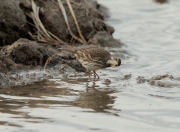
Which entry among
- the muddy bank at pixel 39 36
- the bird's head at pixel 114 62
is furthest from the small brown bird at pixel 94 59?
the muddy bank at pixel 39 36

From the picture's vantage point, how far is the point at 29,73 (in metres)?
9.15

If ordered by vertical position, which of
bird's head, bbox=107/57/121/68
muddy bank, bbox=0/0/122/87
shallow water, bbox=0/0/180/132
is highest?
muddy bank, bbox=0/0/122/87

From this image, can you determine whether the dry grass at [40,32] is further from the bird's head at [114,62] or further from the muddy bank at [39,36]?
the bird's head at [114,62]

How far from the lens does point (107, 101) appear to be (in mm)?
7594

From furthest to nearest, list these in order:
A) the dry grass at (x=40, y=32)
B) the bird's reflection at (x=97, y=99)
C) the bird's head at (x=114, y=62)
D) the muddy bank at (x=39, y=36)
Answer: the dry grass at (x=40, y=32) → the muddy bank at (x=39, y=36) → the bird's head at (x=114, y=62) → the bird's reflection at (x=97, y=99)

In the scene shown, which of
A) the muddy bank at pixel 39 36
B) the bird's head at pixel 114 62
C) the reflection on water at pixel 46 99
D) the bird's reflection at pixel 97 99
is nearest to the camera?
the reflection on water at pixel 46 99

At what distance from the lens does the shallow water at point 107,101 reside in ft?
20.7

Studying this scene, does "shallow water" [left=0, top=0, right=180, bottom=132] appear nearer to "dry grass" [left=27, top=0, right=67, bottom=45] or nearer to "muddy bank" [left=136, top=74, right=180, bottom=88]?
"muddy bank" [left=136, top=74, right=180, bottom=88]

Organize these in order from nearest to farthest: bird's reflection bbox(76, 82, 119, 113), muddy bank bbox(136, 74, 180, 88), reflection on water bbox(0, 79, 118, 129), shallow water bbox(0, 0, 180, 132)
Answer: shallow water bbox(0, 0, 180, 132) → reflection on water bbox(0, 79, 118, 129) → bird's reflection bbox(76, 82, 119, 113) → muddy bank bbox(136, 74, 180, 88)

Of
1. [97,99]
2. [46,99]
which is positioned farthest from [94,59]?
[46,99]

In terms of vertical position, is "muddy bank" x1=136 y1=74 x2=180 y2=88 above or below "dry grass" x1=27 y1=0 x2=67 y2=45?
below

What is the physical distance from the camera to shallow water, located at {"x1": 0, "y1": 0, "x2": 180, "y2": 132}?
20.7 ft

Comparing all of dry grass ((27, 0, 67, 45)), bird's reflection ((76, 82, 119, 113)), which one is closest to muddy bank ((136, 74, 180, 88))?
bird's reflection ((76, 82, 119, 113))

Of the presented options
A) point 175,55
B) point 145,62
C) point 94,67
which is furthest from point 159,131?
point 175,55
